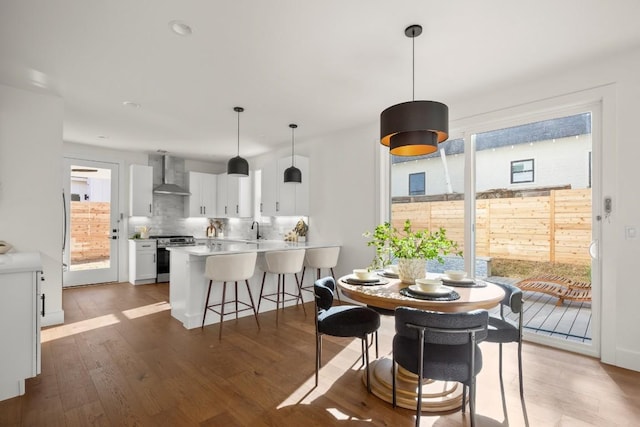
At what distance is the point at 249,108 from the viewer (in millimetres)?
4281

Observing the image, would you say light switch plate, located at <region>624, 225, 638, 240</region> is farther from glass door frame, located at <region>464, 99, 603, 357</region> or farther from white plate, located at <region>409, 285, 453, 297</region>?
white plate, located at <region>409, 285, 453, 297</region>

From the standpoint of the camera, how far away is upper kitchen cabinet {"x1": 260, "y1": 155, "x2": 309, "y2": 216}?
228 inches

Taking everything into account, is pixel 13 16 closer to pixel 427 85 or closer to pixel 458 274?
pixel 427 85

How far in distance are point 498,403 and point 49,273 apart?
4.71 m

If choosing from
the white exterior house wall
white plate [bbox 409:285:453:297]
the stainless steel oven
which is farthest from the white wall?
the white exterior house wall

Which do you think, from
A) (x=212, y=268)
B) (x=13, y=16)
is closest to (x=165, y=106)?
(x=13, y=16)

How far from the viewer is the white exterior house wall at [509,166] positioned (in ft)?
10.7

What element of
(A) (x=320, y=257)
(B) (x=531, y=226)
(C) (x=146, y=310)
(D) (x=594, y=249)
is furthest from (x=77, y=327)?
(D) (x=594, y=249)

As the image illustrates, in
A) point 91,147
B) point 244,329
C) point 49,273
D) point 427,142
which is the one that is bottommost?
point 244,329

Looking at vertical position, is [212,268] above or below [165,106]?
below

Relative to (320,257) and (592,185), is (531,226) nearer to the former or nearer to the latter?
(592,185)

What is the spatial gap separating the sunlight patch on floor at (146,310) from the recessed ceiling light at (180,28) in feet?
11.5

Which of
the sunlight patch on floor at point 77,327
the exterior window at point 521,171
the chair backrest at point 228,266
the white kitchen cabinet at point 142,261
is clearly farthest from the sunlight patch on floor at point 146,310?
the exterior window at point 521,171

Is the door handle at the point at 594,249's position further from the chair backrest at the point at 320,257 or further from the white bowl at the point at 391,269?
the chair backrest at the point at 320,257
